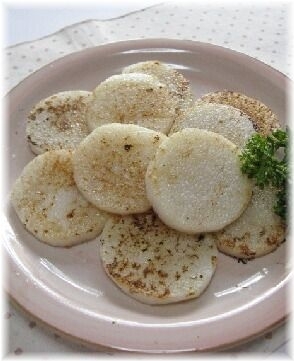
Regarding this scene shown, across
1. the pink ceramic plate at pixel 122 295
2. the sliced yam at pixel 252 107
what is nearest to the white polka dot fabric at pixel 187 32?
the pink ceramic plate at pixel 122 295

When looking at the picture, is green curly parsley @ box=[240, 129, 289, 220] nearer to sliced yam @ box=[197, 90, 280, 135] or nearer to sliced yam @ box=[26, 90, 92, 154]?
sliced yam @ box=[197, 90, 280, 135]

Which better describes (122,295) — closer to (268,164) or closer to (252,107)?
(268,164)

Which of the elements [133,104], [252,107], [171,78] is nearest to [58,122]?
[133,104]

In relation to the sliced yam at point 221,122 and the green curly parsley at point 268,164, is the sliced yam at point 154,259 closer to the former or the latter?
the green curly parsley at point 268,164

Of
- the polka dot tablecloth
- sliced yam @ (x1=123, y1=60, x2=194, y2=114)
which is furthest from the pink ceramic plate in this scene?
the polka dot tablecloth

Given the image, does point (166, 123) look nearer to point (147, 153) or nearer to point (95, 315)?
point (147, 153)
